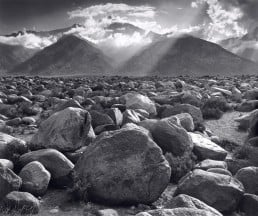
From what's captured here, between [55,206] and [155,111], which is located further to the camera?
[155,111]

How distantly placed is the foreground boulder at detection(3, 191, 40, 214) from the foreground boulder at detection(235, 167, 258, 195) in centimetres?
475

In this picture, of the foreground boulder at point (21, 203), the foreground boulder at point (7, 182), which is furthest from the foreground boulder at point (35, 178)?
the foreground boulder at point (21, 203)

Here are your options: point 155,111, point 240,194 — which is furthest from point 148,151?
point 155,111

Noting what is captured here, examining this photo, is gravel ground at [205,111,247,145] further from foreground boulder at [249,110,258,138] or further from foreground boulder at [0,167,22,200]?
foreground boulder at [0,167,22,200]

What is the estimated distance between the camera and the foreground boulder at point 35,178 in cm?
881

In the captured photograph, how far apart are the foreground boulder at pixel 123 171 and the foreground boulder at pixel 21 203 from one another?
1028mm

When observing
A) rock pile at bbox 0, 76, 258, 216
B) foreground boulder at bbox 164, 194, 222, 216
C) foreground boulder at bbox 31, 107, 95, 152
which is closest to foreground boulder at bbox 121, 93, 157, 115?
rock pile at bbox 0, 76, 258, 216

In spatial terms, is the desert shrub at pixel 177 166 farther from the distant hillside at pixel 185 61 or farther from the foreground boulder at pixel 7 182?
the distant hillside at pixel 185 61

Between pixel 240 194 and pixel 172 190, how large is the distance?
1.68 meters

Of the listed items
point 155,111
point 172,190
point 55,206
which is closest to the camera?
point 55,206

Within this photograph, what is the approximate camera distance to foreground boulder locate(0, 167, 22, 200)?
27.2 feet

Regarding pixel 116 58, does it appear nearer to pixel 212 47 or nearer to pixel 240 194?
pixel 212 47

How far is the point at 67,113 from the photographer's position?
11.0 metres

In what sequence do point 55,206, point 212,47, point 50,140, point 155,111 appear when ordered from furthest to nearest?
point 212,47, point 155,111, point 50,140, point 55,206
